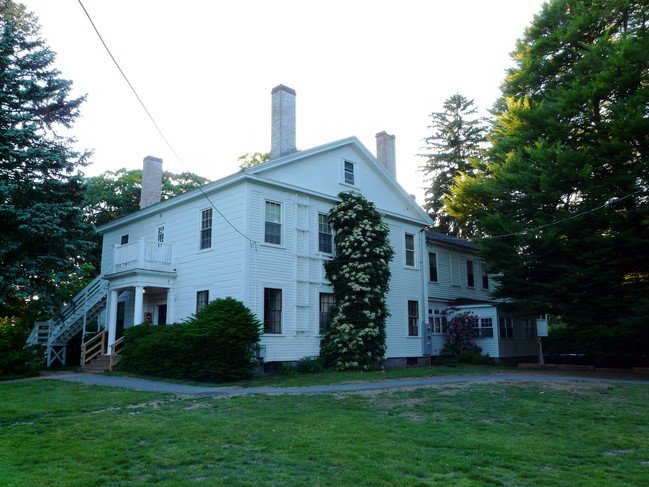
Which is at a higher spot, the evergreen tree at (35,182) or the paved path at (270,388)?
the evergreen tree at (35,182)

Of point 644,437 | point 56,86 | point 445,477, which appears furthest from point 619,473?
point 56,86

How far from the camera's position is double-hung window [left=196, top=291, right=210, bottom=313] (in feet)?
62.7

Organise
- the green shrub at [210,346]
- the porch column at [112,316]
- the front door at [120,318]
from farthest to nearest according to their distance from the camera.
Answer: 1. the front door at [120,318]
2. the porch column at [112,316]
3. the green shrub at [210,346]

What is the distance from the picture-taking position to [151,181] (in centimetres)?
2497

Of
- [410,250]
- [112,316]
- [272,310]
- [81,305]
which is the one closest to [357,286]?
[272,310]

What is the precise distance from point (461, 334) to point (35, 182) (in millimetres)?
19521

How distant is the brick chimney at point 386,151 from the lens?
25.8 metres

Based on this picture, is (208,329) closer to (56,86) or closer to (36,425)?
(36,425)

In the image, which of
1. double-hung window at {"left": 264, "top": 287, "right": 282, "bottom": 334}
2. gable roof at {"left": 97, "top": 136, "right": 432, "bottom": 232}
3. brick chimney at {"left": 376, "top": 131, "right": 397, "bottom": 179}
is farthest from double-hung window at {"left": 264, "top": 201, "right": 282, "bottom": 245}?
brick chimney at {"left": 376, "top": 131, "right": 397, "bottom": 179}

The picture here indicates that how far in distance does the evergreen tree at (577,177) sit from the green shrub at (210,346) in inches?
488

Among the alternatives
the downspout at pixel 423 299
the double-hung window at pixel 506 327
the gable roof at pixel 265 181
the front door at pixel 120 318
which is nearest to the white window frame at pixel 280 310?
the gable roof at pixel 265 181

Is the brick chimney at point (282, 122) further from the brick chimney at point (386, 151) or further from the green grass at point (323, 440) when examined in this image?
the green grass at point (323, 440)

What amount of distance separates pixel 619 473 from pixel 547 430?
2.54 m

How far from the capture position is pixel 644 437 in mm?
8070
